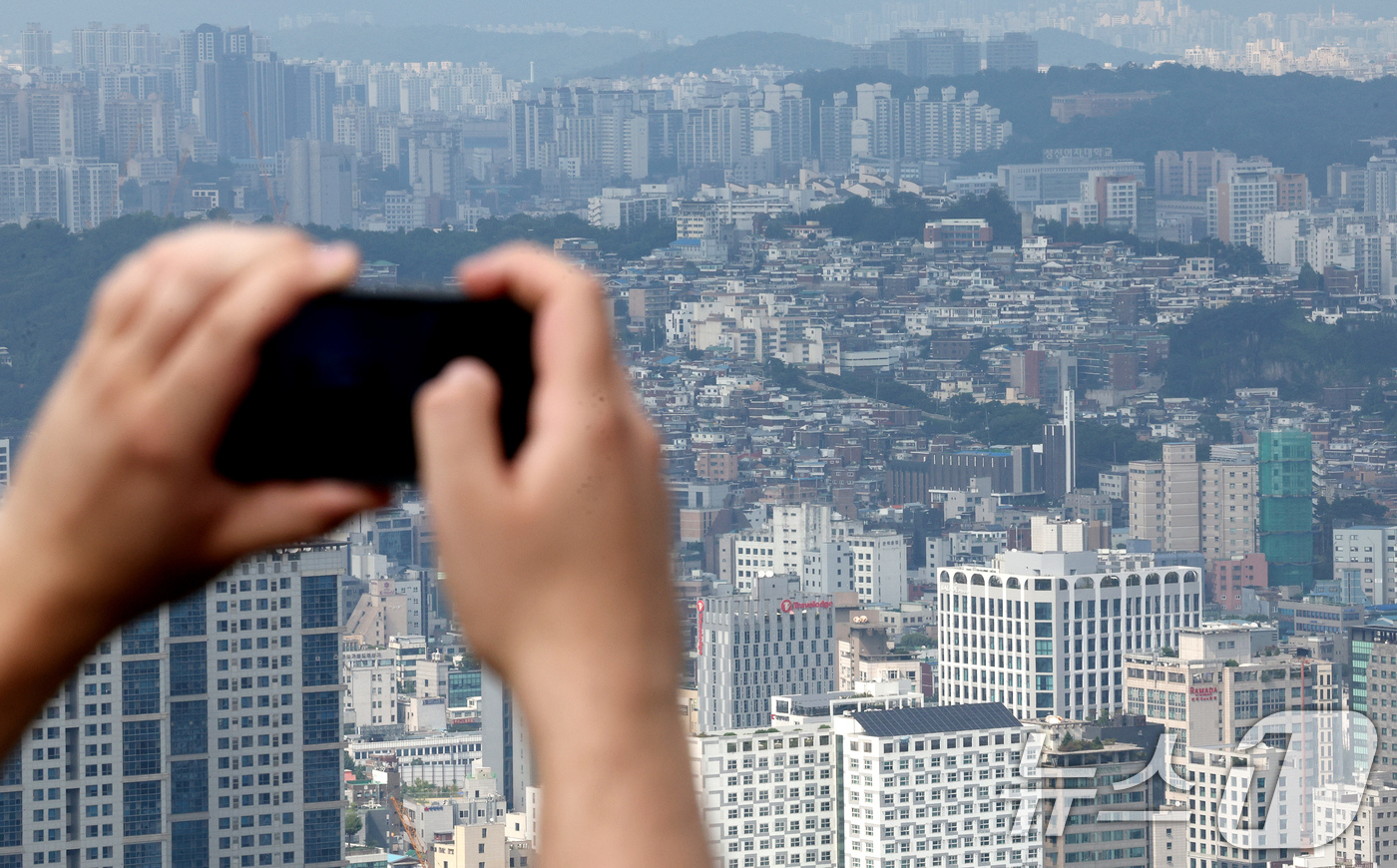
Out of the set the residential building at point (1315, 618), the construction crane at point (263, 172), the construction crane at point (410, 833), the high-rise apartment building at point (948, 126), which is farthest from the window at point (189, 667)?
the high-rise apartment building at point (948, 126)

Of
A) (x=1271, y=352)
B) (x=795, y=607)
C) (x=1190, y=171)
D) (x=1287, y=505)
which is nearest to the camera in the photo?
(x=795, y=607)

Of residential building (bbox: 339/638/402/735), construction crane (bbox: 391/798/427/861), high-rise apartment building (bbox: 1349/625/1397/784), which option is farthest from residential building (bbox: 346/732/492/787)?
high-rise apartment building (bbox: 1349/625/1397/784)

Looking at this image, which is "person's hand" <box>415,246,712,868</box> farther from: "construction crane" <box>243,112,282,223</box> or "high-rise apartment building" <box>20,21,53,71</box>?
"high-rise apartment building" <box>20,21,53,71</box>

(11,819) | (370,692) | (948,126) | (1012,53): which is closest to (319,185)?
(948,126)

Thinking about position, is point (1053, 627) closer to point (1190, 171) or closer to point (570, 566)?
point (570, 566)

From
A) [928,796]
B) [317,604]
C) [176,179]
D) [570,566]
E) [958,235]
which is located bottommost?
[928,796]

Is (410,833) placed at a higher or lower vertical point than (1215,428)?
lower

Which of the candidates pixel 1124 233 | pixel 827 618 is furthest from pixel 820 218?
pixel 827 618

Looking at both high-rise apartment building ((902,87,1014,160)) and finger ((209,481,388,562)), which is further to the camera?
high-rise apartment building ((902,87,1014,160))
